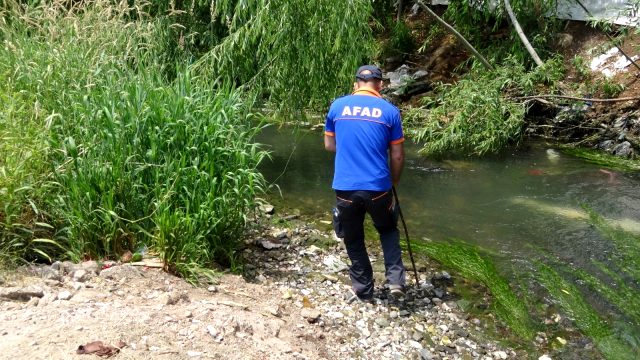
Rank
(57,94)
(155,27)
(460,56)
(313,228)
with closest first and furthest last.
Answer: (57,94)
(313,228)
(155,27)
(460,56)

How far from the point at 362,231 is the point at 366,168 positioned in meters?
0.54

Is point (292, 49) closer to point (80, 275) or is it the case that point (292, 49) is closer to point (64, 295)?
point (80, 275)

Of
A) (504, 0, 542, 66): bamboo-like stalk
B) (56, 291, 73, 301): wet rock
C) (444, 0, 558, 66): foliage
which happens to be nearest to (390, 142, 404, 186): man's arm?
(56, 291, 73, 301): wet rock

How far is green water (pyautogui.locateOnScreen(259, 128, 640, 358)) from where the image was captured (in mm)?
5363

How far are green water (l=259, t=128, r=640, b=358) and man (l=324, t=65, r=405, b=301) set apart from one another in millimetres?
1402

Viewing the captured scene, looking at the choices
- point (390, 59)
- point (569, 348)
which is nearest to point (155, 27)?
point (569, 348)

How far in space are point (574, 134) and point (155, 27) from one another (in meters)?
7.05

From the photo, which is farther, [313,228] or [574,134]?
[574,134]

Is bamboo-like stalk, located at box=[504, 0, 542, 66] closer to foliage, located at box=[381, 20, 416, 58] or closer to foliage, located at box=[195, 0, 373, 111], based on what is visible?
foliage, located at box=[381, 20, 416, 58]

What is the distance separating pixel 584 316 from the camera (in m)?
4.76

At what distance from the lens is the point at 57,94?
478 centimetres

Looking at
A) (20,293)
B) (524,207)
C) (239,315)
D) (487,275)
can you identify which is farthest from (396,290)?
(524,207)

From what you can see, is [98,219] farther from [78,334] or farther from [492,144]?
[492,144]

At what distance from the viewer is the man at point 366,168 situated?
432 centimetres
